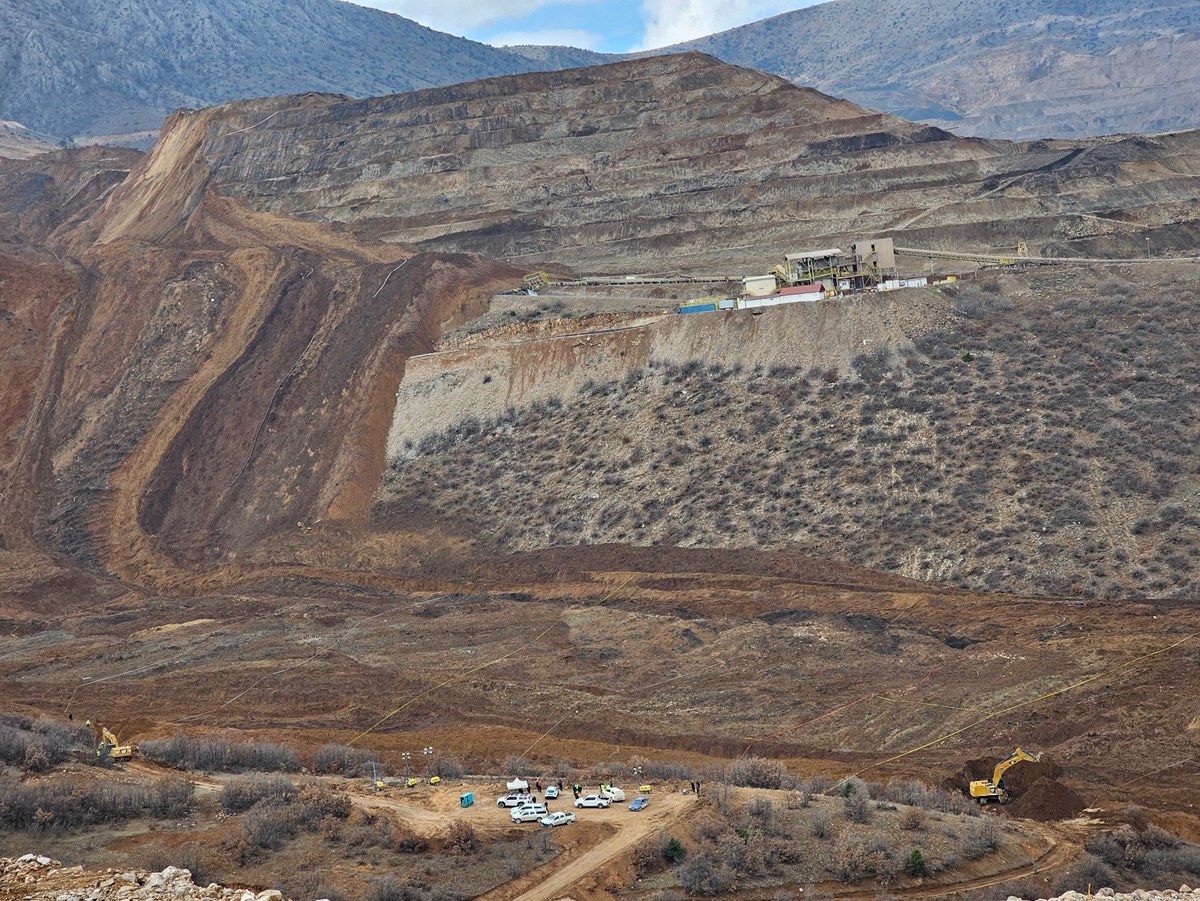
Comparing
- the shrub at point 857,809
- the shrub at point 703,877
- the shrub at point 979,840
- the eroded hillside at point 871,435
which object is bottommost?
the shrub at point 703,877

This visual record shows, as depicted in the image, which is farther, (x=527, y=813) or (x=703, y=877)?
(x=527, y=813)

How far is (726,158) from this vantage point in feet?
270

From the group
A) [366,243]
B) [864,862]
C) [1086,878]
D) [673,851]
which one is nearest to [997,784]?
[1086,878]

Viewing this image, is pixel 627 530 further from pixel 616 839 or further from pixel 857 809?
pixel 616 839

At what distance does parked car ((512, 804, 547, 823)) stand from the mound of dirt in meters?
9.26

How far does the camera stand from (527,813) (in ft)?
78.8

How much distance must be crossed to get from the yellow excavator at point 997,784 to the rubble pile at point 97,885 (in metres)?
14.6

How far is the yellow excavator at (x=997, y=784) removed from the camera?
27.1 metres

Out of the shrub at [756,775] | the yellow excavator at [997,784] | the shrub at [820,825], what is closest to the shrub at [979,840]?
the shrub at [820,825]

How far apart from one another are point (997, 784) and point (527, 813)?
A: 32.6 feet

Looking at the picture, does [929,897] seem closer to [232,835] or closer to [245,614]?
[232,835]

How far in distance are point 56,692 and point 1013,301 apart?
118 feet

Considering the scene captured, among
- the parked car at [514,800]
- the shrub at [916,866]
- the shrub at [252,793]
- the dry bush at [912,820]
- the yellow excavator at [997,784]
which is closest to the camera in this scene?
the shrub at [916,866]

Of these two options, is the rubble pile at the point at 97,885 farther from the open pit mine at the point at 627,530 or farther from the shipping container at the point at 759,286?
the shipping container at the point at 759,286
